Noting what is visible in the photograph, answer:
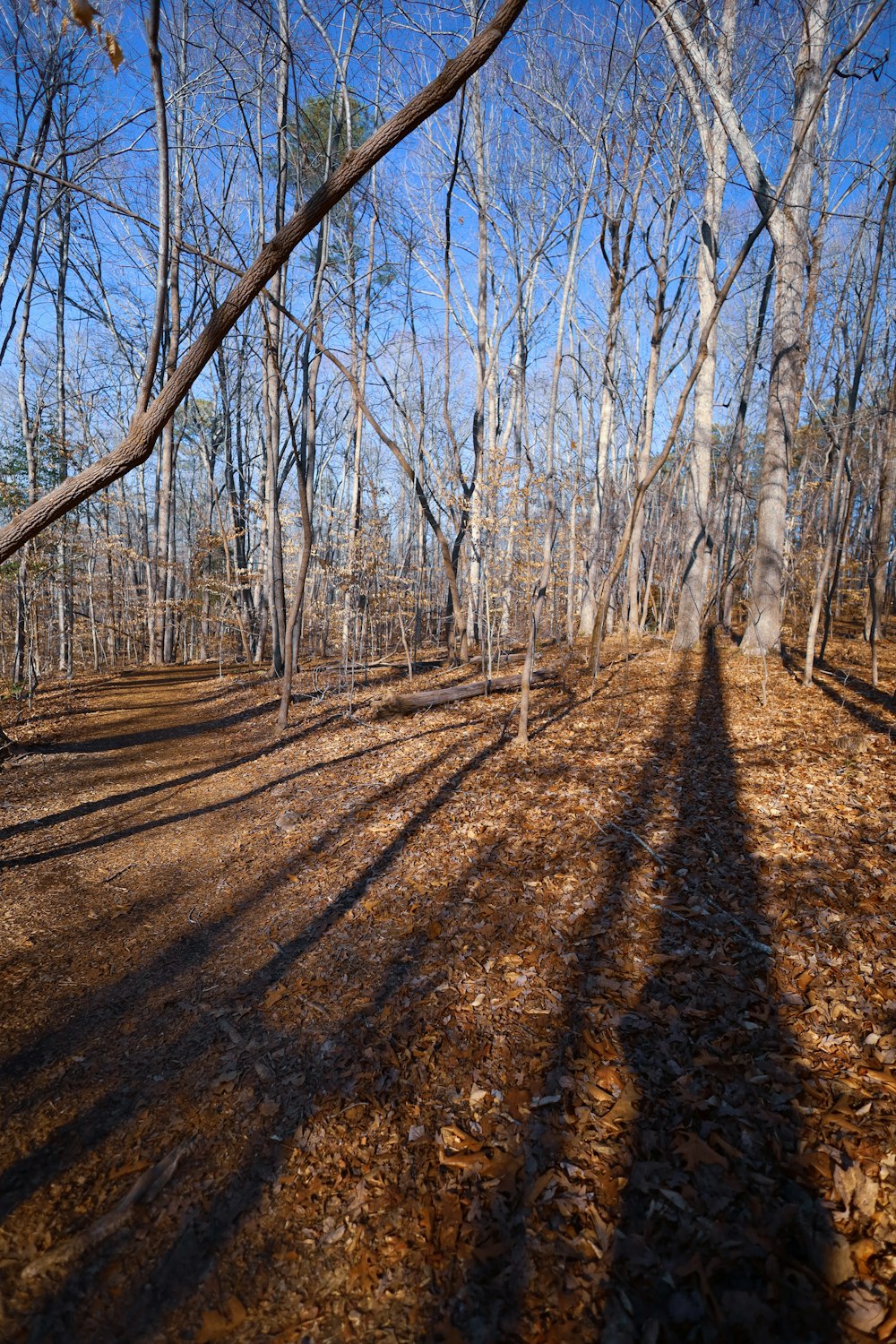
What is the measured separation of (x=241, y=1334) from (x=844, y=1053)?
2408mm

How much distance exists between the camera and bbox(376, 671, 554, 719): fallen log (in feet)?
28.0

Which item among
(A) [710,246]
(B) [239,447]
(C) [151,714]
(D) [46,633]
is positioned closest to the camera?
(C) [151,714]

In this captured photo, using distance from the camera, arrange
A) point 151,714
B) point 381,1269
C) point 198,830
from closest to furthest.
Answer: point 381,1269
point 198,830
point 151,714

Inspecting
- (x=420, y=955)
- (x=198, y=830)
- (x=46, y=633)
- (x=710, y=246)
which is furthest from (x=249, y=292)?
(x=46, y=633)

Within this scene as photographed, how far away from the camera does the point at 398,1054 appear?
110 inches

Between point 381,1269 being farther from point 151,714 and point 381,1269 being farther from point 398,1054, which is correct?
point 151,714

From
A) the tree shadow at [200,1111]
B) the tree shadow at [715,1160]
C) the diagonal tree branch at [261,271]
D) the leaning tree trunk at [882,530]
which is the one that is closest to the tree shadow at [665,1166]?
the tree shadow at [715,1160]

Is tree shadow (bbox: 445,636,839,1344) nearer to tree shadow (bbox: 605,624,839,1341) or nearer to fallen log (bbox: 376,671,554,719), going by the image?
tree shadow (bbox: 605,624,839,1341)

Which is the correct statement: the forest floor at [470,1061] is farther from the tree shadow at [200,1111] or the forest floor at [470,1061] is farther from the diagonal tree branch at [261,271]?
the diagonal tree branch at [261,271]

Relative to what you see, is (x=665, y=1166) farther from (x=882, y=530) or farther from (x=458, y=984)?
(x=882, y=530)

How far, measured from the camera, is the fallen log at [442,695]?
28.0ft

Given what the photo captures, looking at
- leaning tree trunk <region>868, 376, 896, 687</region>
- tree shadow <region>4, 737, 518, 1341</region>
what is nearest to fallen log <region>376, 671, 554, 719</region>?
leaning tree trunk <region>868, 376, 896, 687</region>

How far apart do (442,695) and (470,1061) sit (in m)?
6.17

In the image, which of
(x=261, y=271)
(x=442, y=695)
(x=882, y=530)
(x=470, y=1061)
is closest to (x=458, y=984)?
(x=470, y=1061)
